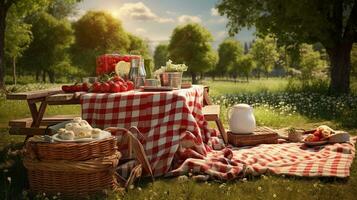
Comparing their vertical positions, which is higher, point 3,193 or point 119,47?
point 119,47

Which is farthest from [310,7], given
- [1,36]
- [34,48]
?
[34,48]

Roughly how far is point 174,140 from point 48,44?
4404 cm

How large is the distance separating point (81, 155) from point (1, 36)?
21368mm

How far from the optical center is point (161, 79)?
6.69 meters

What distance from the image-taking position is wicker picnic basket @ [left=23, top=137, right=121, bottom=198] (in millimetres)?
4793

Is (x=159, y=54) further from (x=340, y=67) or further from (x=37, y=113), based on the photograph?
(x=37, y=113)

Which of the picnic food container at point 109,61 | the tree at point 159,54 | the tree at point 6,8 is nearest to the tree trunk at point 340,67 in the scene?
the picnic food container at point 109,61

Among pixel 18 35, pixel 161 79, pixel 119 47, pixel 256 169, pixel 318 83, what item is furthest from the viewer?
pixel 119 47

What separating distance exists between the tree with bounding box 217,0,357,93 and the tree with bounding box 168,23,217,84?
34.1 metres

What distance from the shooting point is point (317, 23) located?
51.2 ft

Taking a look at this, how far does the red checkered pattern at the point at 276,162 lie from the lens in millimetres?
5789

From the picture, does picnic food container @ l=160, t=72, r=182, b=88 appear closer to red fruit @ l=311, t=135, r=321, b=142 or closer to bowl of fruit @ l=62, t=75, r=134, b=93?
bowl of fruit @ l=62, t=75, r=134, b=93

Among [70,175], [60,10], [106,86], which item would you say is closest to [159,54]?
[60,10]

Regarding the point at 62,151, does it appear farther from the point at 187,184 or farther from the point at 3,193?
the point at 187,184
